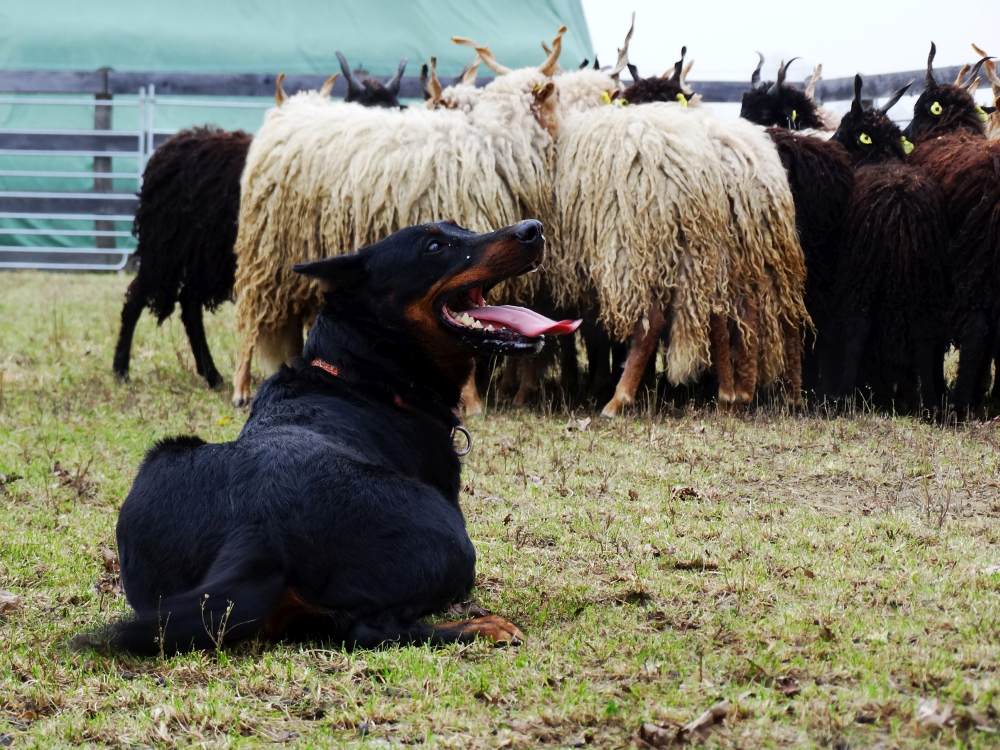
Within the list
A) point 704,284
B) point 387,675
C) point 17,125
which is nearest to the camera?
point 387,675

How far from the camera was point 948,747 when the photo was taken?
2.87 m

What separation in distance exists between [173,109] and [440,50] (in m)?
4.06

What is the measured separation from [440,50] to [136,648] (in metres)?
17.0

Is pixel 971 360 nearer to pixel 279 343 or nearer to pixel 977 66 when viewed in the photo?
pixel 977 66

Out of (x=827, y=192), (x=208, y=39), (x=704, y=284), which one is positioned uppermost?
(x=208, y=39)

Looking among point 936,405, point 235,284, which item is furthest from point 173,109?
point 936,405

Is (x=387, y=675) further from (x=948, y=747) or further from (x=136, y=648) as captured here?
(x=948, y=747)

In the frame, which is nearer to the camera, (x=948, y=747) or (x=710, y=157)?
(x=948, y=747)

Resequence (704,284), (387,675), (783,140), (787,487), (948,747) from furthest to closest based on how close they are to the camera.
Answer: (783,140)
(704,284)
(787,487)
(387,675)
(948,747)

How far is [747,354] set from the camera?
813 centimetres

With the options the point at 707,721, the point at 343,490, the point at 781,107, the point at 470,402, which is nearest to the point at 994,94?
the point at 781,107

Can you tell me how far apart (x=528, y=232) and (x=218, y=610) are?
5.72ft

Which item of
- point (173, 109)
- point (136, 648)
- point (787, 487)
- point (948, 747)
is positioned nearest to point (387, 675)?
point (136, 648)

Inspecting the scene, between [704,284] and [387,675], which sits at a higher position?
[704,284]
